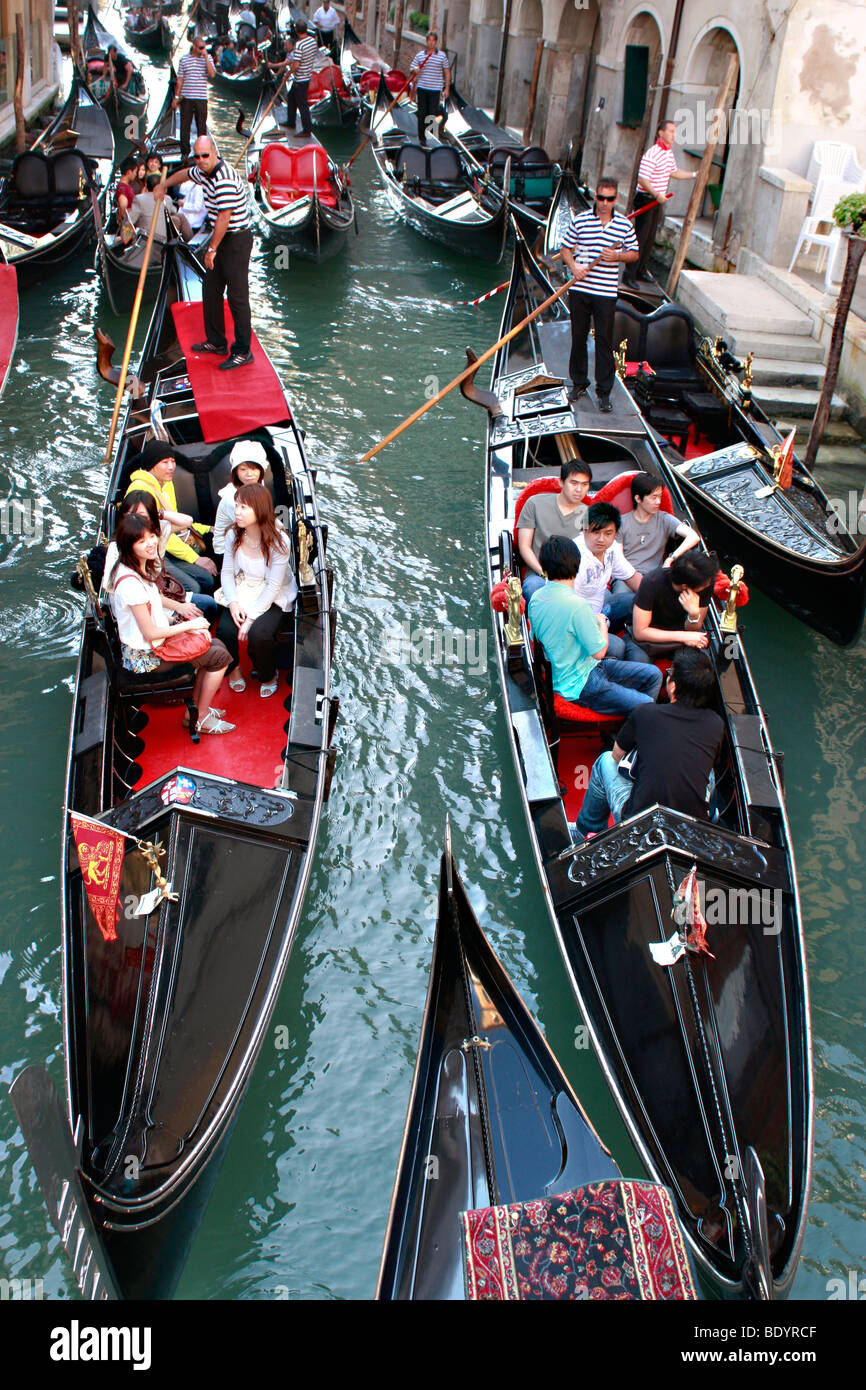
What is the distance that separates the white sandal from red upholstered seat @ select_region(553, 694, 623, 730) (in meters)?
0.87

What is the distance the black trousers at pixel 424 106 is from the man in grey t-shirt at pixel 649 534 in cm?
795

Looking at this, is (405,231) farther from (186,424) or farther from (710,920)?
(710,920)

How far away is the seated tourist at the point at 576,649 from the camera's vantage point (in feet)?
8.91

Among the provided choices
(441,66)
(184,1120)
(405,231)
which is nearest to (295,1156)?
(184,1120)

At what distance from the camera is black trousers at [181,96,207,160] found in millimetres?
9203

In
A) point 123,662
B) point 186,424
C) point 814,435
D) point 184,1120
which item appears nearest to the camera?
point 184,1120

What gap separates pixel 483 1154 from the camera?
176cm

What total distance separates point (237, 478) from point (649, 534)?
123 centimetres

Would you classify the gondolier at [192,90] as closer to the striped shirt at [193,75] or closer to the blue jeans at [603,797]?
the striped shirt at [193,75]

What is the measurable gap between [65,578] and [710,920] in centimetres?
284

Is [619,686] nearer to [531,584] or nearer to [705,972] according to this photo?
[531,584]

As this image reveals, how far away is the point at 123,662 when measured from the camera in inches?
112

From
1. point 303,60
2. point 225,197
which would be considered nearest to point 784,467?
point 225,197
